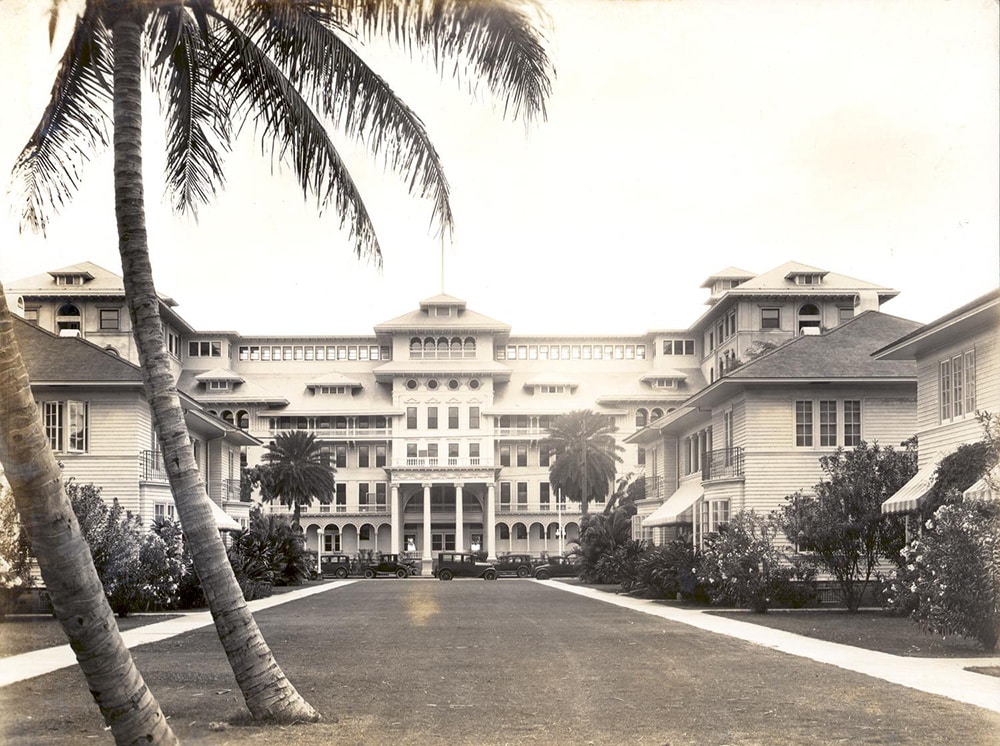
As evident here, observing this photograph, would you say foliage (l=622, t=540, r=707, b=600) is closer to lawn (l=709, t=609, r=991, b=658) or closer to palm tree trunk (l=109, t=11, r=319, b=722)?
lawn (l=709, t=609, r=991, b=658)

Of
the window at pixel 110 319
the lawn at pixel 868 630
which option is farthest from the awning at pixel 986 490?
the window at pixel 110 319

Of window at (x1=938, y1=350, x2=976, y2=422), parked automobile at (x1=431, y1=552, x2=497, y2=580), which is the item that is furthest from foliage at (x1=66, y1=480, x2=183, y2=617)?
parked automobile at (x1=431, y1=552, x2=497, y2=580)

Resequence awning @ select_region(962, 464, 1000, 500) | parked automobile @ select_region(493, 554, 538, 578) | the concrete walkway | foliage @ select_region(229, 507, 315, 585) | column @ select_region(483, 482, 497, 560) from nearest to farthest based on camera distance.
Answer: the concrete walkway, awning @ select_region(962, 464, 1000, 500), foliage @ select_region(229, 507, 315, 585), parked automobile @ select_region(493, 554, 538, 578), column @ select_region(483, 482, 497, 560)

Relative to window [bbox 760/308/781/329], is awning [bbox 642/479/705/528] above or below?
below

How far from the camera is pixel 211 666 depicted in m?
17.2

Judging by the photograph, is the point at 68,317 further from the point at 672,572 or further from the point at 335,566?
the point at 672,572

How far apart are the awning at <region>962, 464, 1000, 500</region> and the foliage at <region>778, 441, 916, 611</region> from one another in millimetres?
9646

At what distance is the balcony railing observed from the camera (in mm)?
38625

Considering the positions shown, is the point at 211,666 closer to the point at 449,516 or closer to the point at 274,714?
the point at 274,714

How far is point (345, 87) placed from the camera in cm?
1181

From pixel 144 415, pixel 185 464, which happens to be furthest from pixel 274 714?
pixel 144 415

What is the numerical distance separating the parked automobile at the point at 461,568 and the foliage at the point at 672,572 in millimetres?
29101

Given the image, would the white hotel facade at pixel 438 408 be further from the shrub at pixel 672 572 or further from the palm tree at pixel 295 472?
the shrub at pixel 672 572

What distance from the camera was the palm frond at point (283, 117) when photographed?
39.0 feet
